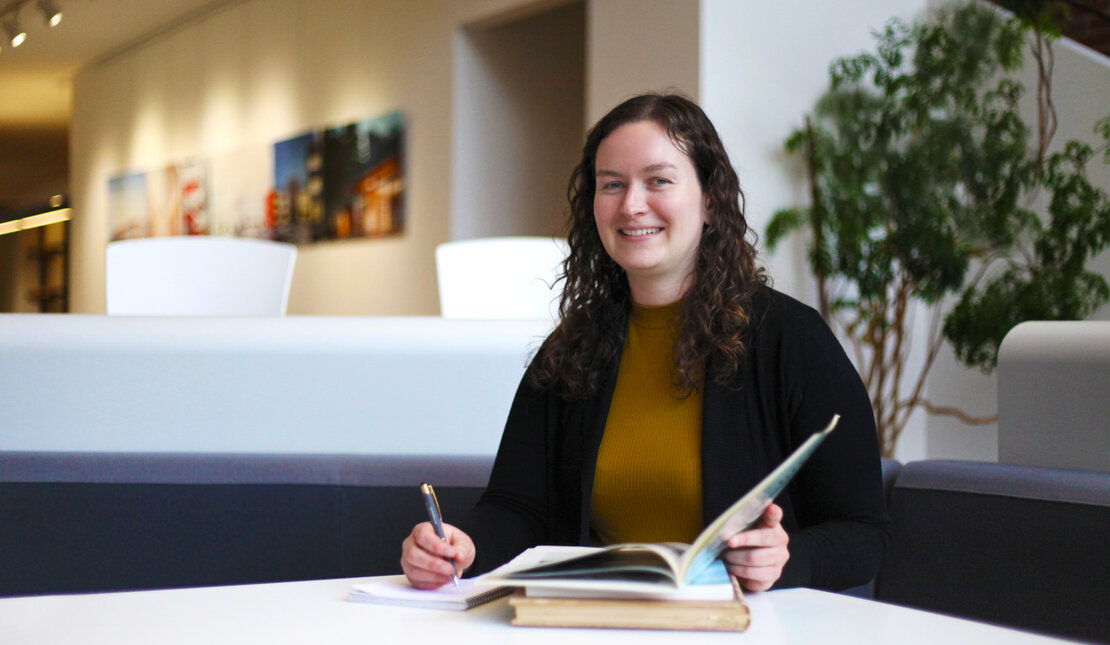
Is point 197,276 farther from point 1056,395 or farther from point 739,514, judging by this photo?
point 739,514

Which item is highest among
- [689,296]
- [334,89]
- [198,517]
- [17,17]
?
[17,17]

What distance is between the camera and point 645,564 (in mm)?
873

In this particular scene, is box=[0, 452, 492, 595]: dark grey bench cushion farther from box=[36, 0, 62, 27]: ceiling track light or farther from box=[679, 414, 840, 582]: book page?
box=[36, 0, 62, 27]: ceiling track light

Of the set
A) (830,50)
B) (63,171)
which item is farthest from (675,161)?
(63,171)

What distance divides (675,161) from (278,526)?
33.5 inches

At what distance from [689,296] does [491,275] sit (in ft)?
6.09

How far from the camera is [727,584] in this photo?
0.92m

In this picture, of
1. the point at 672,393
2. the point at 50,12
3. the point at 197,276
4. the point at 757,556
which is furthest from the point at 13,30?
the point at 757,556

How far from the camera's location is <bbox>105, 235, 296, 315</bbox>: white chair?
335 cm

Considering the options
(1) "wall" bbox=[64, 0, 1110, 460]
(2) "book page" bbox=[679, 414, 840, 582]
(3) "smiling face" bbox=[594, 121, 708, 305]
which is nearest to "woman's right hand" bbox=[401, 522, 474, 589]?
(2) "book page" bbox=[679, 414, 840, 582]

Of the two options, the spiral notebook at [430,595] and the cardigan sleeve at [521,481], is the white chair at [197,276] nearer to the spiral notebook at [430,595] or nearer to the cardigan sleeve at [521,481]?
the cardigan sleeve at [521,481]

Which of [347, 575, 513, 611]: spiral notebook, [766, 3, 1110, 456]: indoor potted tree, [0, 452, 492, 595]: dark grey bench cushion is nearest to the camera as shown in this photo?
[347, 575, 513, 611]: spiral notebook

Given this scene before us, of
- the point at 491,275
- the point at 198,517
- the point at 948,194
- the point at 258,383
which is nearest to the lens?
the point at 198,517

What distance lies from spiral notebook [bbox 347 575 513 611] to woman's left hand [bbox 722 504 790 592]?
0.71ft
